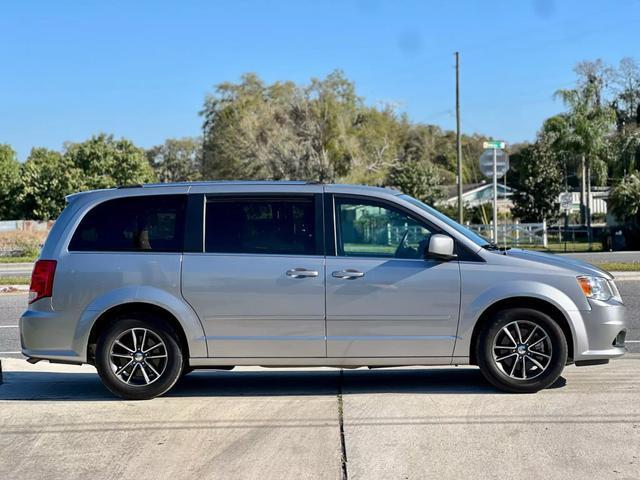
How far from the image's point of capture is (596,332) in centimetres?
631

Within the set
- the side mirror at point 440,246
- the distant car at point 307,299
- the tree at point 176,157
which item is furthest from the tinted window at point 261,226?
the tree at point 176,157

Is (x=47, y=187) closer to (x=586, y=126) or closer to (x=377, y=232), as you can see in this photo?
(x=586, y=126)

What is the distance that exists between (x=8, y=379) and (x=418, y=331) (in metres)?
4.23

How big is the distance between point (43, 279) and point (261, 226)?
191 centimetres

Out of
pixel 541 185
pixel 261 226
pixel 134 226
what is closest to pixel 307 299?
pixel 261 226

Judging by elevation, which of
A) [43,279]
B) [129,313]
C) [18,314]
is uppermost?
[43,279]

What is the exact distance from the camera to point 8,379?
7586 millimetres

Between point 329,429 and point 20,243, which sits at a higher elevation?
point 20,243

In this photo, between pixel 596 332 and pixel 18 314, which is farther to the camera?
pixel 18 314

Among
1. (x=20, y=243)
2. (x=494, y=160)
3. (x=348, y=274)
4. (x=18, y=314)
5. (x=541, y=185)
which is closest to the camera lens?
(x=348, y=274)

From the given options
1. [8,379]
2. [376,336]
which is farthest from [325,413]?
[8,379]

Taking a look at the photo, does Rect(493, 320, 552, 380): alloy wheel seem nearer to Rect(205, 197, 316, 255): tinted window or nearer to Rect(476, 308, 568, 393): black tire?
Rect(476, 308, 568, 393): black tire

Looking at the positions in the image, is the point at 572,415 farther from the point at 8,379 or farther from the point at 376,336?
the point at 8,379

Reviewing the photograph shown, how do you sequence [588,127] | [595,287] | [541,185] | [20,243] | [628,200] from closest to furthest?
[595,287]
[628,200]
[20,243]
[588,127]
[541,185]
